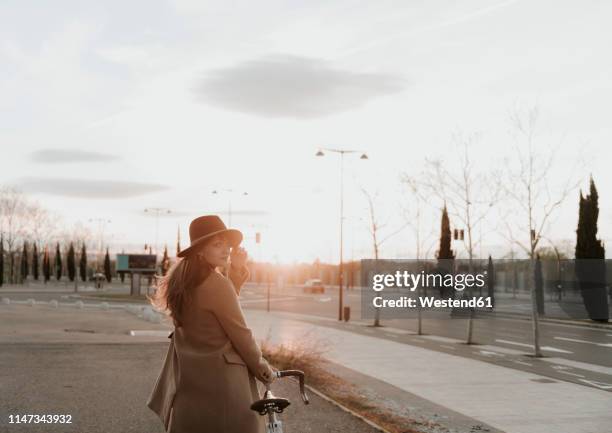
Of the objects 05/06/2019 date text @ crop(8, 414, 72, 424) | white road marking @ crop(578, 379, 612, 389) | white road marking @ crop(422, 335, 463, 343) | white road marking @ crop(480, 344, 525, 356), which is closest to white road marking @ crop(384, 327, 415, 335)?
white road marking @ crop(422, 335, 463, 343)

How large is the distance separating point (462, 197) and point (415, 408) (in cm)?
1867

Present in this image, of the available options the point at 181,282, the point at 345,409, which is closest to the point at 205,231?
the point at 181,282

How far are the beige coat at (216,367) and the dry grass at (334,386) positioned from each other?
204 inches

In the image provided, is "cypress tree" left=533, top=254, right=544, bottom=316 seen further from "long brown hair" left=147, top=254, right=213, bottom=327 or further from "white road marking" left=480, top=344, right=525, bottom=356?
"long brown hair" left=147, top=254, right=213, bottom=327

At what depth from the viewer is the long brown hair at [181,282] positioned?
4078 mm

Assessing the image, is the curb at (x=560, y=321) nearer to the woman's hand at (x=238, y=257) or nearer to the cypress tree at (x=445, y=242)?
the cypress tree at (x=445, y=242)

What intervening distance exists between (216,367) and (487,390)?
9884 millimetres

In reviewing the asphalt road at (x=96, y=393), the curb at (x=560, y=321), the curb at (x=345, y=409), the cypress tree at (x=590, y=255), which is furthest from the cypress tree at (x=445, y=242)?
the curb at (x=345, y=409)

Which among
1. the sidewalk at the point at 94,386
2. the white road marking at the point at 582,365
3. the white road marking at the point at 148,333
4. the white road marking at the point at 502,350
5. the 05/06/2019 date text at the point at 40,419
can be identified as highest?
the 05/06/2019 date text at the point at 40,419

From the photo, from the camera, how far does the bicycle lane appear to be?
32.6 feet

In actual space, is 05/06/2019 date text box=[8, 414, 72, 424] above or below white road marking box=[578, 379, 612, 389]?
above

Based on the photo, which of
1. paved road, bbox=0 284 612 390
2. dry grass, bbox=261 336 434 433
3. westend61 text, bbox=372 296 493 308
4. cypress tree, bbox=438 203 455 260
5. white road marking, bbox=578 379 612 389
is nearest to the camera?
dry grass, bbox=261 336 434 433

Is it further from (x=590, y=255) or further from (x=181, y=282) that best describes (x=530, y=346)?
(x=181, y=282)

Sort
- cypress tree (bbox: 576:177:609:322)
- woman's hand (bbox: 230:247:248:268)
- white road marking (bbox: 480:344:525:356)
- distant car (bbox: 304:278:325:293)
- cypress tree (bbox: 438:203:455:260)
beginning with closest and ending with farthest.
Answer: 1. woman's hand (bbox: 230:247:248:268)
2. white road marking (bbox: 480:344:525:356)
3. cypress tree (bbox: 576:177:609:322)
4. cypress tree (bbox: 438:203:455:260)
5. distant car (bbox: 304:278:325:293)
